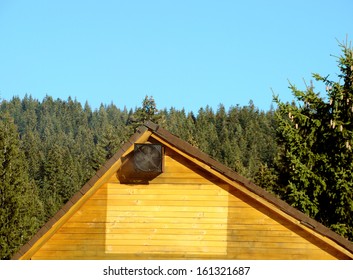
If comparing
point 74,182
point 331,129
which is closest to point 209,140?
point 74,182

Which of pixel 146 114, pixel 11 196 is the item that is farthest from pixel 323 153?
pixel 146 114

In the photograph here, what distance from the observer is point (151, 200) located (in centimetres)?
1484

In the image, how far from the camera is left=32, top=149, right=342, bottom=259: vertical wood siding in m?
14.6

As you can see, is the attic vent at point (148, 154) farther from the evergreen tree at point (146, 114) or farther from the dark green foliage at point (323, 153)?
the evergreen tree at point (146, 114)

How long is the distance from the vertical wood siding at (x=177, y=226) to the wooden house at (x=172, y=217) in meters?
0.02

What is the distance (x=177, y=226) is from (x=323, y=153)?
29.5 feet

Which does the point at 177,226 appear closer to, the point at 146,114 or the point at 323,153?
the point at 323,153

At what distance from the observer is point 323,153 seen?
22453 millimetres

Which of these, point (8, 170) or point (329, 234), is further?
point (8, 170)

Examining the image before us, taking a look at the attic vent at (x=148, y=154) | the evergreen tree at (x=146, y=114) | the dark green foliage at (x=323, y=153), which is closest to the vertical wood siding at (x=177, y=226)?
the attic vent at (x=148, y=154)

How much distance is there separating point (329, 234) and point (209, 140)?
18390cm
